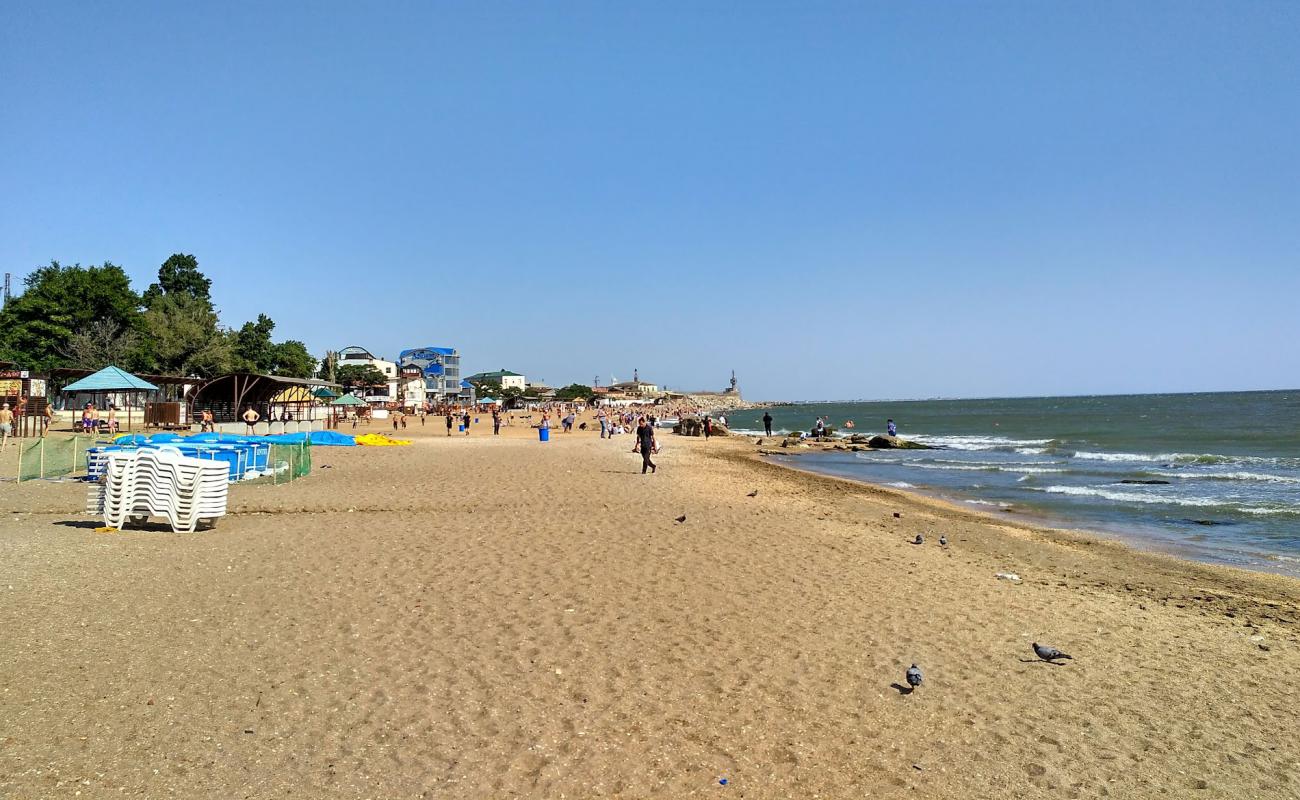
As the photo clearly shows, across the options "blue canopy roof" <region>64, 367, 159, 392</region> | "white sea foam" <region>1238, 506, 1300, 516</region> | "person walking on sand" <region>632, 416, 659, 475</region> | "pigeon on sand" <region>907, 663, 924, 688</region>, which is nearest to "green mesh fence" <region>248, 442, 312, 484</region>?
"person walking on sand" <region>632, 416, 659, 475</region>

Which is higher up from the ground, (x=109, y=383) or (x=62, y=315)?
(x=62, y=315)

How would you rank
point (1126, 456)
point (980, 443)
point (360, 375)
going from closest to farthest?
point (1126, 456) → point (980, 443) → point (360, 375)

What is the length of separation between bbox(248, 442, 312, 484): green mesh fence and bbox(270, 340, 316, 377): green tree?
2004 inches

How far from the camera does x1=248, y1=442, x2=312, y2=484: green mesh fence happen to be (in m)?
15.9

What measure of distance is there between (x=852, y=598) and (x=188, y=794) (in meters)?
6.16

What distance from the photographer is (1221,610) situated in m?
8.60

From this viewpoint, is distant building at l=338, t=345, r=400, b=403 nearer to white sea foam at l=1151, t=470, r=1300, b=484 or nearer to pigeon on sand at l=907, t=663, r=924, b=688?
white sea foam at l=1151, t=470, r=1300, b=484

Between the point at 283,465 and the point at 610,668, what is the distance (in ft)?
42.7

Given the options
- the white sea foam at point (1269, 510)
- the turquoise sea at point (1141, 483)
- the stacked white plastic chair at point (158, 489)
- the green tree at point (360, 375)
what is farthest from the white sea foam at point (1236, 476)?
the green tree at point (360, 375)

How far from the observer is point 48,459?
15820mm

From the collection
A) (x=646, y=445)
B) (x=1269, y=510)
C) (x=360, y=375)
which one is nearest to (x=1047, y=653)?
(x=646, y=445)

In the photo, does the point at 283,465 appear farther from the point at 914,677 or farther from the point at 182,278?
the point at 182,278

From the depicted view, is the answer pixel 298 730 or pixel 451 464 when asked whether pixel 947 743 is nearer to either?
pixel 298 730

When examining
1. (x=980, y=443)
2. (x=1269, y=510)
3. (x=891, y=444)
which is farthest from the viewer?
(x=980, y=443)
